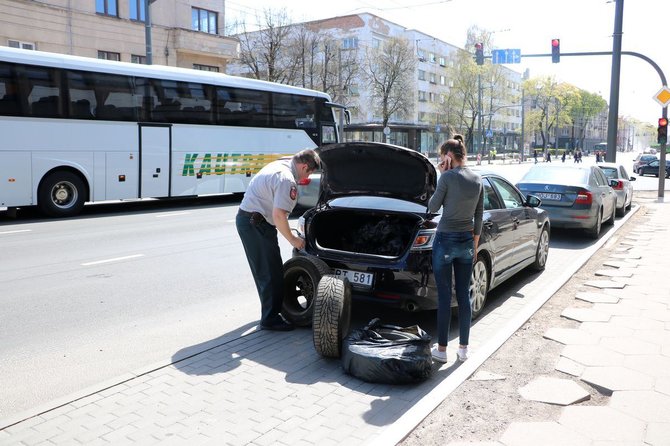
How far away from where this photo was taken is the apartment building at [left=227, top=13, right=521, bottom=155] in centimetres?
6378

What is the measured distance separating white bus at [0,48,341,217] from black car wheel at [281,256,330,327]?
33.2 feet

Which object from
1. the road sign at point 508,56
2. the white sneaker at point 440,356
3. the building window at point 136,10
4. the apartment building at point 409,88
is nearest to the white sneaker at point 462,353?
the white sneaker at point 440,356

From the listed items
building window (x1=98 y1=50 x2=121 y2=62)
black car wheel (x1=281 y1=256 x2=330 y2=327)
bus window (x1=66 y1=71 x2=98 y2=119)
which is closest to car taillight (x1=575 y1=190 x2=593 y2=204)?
black car wheel (x1=281 y1=256 x2=330 y2=327)

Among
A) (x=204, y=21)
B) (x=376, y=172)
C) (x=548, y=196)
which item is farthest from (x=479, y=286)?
(x=204, y=21)

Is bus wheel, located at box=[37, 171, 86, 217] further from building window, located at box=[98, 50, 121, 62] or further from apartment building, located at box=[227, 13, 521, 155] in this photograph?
apartment building, located at box=[227, 13, 521, 155]

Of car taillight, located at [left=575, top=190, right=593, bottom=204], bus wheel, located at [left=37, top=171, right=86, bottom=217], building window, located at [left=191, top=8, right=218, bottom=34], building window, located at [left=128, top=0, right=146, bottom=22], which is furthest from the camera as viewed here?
building window, located at [left=191, top=8, right=218, bottom=34]

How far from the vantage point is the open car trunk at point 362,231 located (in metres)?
5.89

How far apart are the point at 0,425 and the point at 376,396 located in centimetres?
236

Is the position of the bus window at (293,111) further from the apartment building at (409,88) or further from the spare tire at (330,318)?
the apartment building at (409,88)

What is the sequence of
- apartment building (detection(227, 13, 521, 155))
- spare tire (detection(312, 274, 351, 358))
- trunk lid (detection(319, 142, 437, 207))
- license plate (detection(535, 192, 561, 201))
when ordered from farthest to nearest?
apartment building (detection(227, 13, 521, 155))
license plate (detection(535, 192, 561, 201))
trunk lid (detection(319, 142, 437, 207))
spare tire (detection(312, 274, 351, 358))

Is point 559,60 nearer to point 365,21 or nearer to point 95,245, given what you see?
point 95,245

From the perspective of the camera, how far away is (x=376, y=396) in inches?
163

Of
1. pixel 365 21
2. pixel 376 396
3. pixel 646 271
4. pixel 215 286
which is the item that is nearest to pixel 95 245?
pixel 215 286

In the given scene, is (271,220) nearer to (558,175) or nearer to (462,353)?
(462,353)
